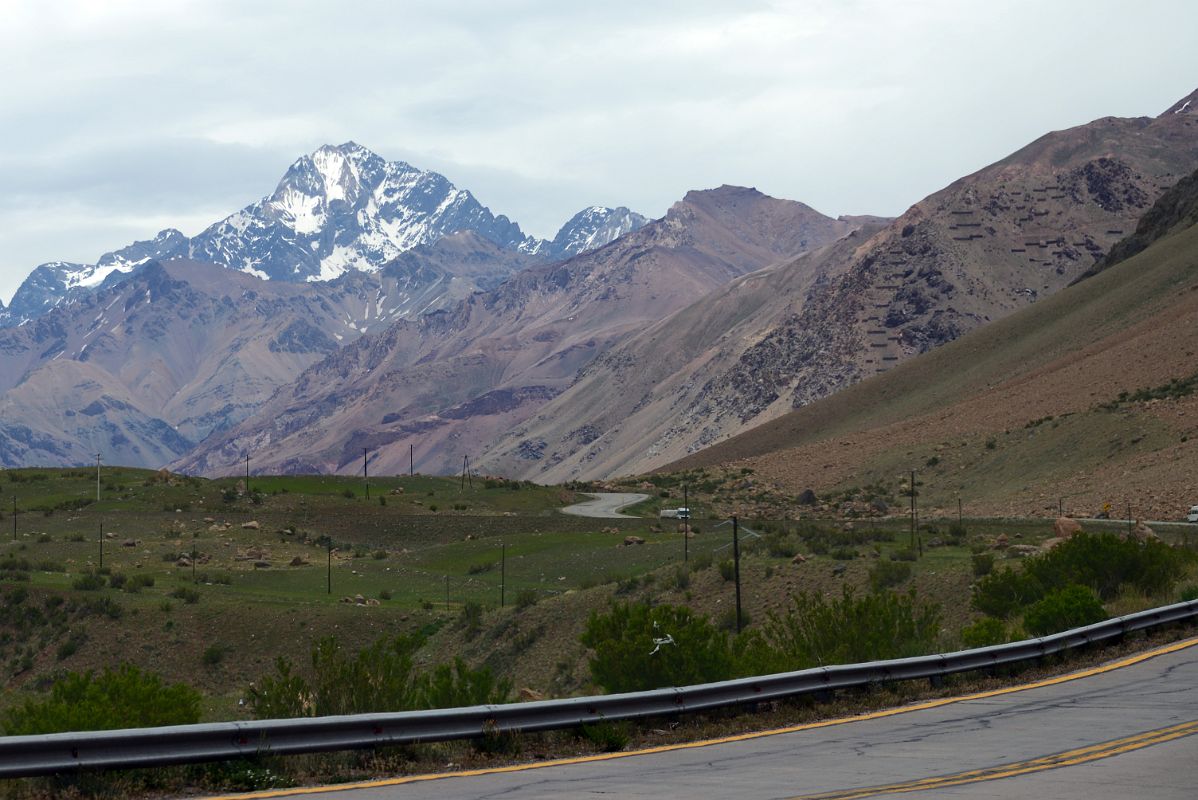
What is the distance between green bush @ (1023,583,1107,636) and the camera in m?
23.0

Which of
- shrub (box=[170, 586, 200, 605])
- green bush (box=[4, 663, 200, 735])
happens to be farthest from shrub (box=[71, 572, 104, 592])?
green bush (box=[4, 663, 200, 735])

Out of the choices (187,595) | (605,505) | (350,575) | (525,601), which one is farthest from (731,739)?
(605,505)

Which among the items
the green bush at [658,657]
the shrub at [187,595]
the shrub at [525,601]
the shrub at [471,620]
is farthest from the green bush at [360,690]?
the shrub at [187,595]

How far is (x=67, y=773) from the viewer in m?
11.7

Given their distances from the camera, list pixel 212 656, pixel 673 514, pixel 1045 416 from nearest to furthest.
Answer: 1. pixel 212 656
2. pixel 673 514
3. pixel 1045 416

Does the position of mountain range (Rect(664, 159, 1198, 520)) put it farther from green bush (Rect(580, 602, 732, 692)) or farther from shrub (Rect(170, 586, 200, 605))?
green bush (Rect(580, 602, 732, 692))

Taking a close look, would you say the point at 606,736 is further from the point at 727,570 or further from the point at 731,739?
the point at 727,570

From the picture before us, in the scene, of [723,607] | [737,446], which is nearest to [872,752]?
[723,607]

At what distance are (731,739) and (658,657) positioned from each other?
17.6 ft

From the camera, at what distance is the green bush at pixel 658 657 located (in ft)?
67.7

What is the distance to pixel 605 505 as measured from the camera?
92688mm

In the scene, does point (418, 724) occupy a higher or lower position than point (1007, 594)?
higher

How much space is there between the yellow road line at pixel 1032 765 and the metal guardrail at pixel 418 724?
372cm

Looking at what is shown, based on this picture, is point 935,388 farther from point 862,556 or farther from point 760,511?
point 862,556
